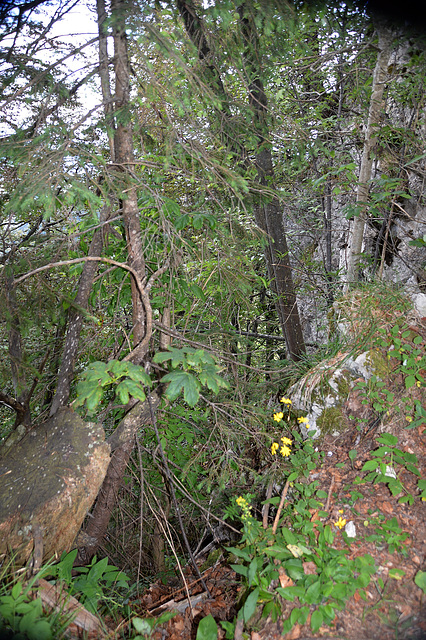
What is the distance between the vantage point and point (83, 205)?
237cm

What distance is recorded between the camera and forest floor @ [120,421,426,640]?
180 centimetres

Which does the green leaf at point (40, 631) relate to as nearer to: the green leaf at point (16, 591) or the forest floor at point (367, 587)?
the green leaf at point (16, 591)

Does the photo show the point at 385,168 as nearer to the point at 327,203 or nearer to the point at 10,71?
the point at 327,203

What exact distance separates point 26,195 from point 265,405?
2.89m

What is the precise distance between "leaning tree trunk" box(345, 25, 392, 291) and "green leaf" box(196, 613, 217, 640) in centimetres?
310

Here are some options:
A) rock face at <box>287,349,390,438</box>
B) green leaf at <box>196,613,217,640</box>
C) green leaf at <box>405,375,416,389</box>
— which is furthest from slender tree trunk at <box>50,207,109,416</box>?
green leaf at <box>405,375,416,389</box>

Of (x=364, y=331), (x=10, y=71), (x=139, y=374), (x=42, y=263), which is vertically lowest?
(x=364, y=331)

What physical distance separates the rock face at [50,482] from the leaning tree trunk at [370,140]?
2970mm

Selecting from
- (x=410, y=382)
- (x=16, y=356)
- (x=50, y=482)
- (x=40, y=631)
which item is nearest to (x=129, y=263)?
(x=16, y=356)

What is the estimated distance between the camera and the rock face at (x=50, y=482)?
7.54 feet

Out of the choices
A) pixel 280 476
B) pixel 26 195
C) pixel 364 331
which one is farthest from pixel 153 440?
pixel 26 195

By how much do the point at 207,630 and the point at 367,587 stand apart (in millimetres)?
927

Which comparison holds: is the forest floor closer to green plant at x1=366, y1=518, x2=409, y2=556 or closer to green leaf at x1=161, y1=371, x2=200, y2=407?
green plant at x1=366, y1=518, x2=409, y2=556

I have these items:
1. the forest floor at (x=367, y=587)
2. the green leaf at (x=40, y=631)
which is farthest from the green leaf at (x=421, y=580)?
the green leaf at (x=40, y=631)
